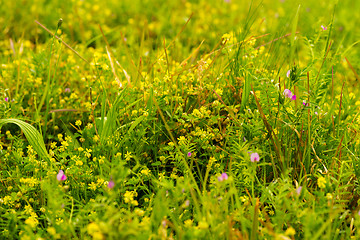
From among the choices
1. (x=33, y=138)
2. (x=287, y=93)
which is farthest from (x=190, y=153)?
(x=33, y=138)

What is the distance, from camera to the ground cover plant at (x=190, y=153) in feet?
5.42

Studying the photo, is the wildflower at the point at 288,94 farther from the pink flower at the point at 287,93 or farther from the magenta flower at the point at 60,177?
the magenta flower at the point at 60,177

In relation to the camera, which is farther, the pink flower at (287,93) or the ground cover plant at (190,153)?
the pink flower at (287,93)

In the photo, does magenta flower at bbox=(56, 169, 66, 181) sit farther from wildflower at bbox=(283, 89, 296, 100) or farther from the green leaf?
wildflower at bbox=(283, 89, 296, 100)

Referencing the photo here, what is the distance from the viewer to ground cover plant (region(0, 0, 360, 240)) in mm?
1652

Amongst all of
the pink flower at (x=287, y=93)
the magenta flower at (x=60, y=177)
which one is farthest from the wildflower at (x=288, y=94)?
the magenta flower at (x=60, y=177)

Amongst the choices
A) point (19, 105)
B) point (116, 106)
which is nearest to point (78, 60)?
point (19, 105)

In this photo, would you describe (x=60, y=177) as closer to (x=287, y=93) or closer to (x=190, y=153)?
(x=190, y=153)

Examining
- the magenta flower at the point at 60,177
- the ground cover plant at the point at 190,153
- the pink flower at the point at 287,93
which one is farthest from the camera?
the pink flower at the point at 287,93

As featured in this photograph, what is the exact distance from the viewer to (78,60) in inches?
128

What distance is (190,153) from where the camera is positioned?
203 centimetres

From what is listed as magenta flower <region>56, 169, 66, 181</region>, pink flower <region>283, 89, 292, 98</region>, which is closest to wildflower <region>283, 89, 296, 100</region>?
pink flower <region>283, 89, 292, 98</region>

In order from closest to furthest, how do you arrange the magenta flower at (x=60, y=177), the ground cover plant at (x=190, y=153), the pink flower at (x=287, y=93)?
the ground cover plant at (x=190, y=153) → the magenta flower at (x=60, y=177) → the pink flower at (x=287, y=93)

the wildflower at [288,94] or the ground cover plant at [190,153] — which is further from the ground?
the wildflower at [288,94]
